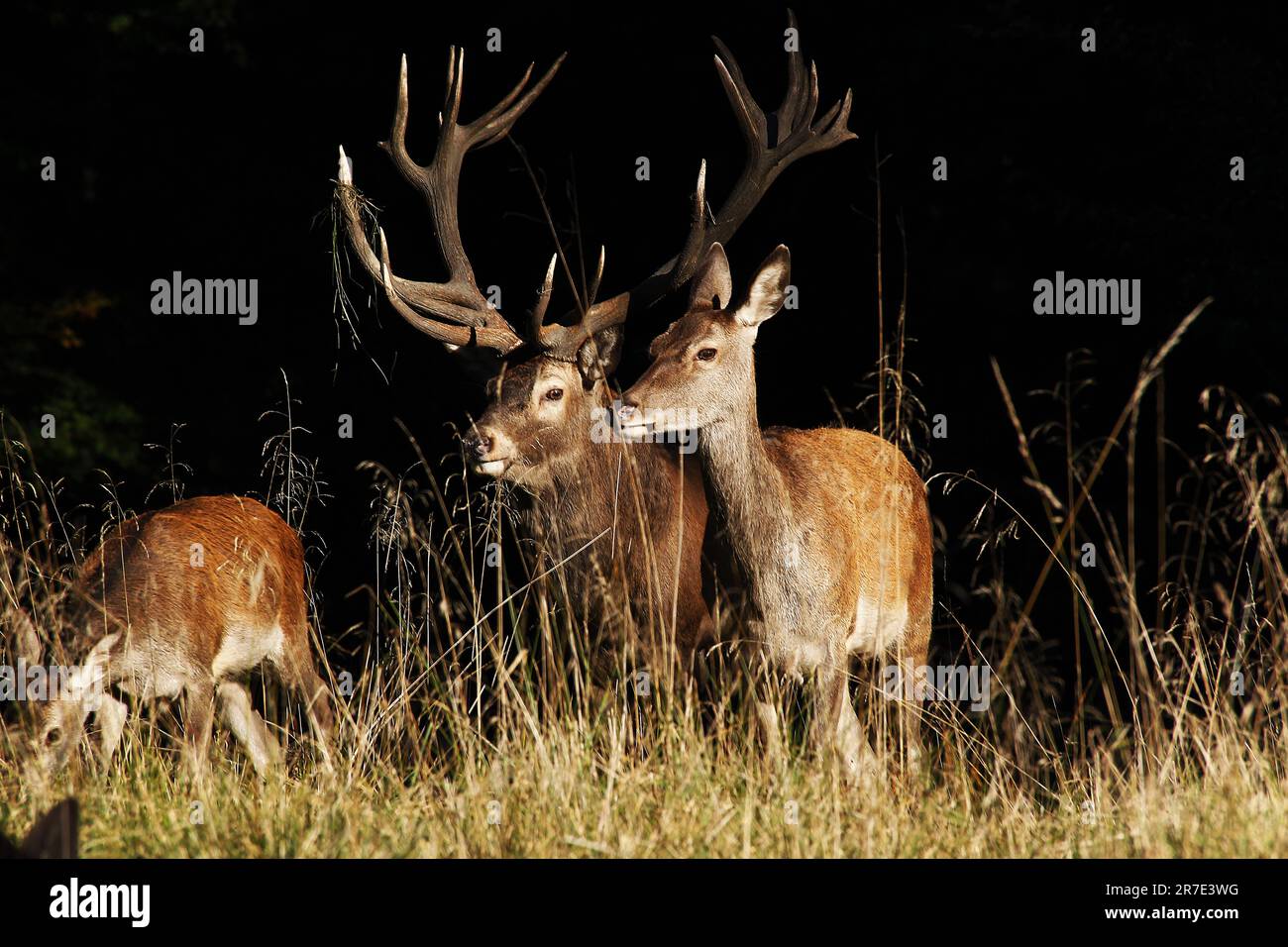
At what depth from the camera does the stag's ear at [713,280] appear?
5.92 meters

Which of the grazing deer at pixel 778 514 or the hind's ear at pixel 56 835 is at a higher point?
the grazing deer at pixel 778 514

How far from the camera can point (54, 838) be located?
2.76 metres

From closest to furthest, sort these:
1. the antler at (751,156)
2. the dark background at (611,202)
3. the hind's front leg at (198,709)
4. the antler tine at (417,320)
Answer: the hind's front leg at (198,709), the antler tine at (417,320), the antler at (751,156), the dark background at (611,202)

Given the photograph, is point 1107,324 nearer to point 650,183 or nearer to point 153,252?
point 650,183

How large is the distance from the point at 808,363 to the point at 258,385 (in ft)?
14.2

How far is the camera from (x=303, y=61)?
1333 centimetres

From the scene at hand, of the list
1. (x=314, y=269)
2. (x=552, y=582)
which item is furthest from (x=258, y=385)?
(x=552, y=582)

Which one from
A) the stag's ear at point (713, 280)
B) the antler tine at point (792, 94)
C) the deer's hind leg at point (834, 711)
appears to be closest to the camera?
the deer's hind leg at point (834, 711)

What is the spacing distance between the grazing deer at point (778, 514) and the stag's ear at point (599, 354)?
53 cm

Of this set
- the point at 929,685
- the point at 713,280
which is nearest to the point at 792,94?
the point at 713,280

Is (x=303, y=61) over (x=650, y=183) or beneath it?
over

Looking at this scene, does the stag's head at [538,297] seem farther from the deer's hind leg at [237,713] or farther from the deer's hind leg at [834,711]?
the deer's hind leg at [237,713]

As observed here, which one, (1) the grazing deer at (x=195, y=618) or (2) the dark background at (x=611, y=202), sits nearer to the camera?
(1) the grazing deer at (x=195, y=618)
